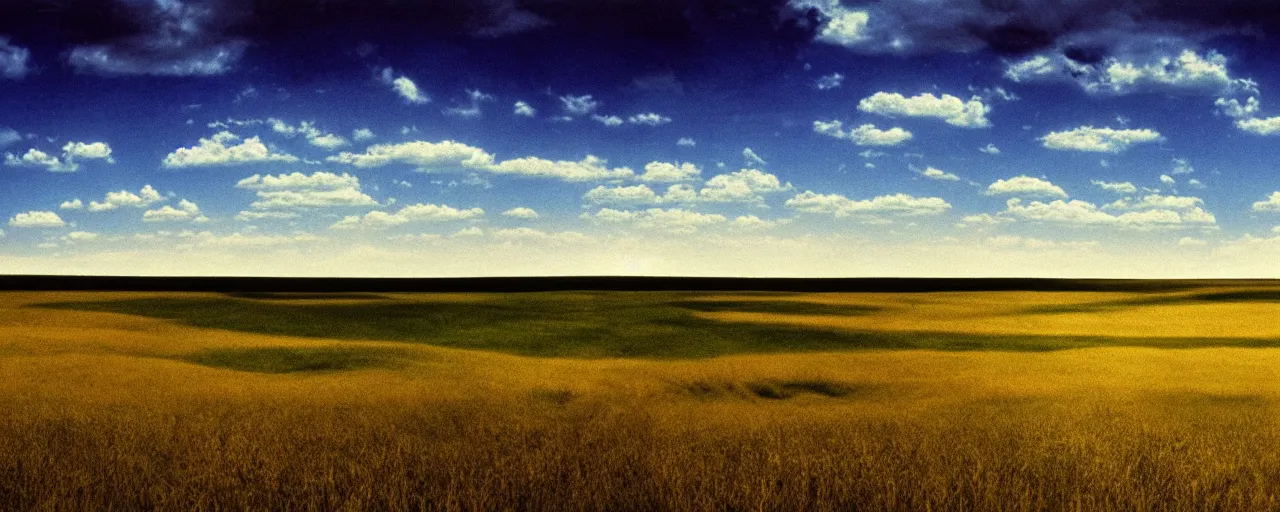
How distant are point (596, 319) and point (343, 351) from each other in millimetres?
14136

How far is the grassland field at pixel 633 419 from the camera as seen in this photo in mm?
6590

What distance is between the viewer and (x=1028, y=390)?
1645 cm

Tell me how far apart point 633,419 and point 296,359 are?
13.9 m

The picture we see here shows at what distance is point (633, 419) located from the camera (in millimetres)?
11516

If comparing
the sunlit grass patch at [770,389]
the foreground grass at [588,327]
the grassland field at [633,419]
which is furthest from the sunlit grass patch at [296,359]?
the sunlit grass patch at [770,389]

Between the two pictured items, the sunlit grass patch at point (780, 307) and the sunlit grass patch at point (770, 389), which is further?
the sunlit grass patch at point (780, 307)

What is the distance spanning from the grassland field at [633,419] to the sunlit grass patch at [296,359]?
118mm

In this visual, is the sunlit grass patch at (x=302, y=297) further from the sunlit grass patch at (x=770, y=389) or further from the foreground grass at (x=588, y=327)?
the sunlit grass patch at (x=770, y=389)

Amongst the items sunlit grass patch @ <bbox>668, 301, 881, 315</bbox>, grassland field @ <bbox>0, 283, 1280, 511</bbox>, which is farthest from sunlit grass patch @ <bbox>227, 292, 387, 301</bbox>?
grassland field @ <bbox>0, 283, 1280, 511</bbox>

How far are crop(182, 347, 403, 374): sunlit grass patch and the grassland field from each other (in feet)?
0.39

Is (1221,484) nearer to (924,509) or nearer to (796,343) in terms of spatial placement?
(924,509)

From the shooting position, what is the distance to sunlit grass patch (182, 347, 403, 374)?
70.6 ft

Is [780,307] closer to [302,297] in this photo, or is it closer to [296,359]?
[302,297]

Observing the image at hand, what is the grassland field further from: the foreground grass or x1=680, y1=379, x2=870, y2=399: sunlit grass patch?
the foreground grass
